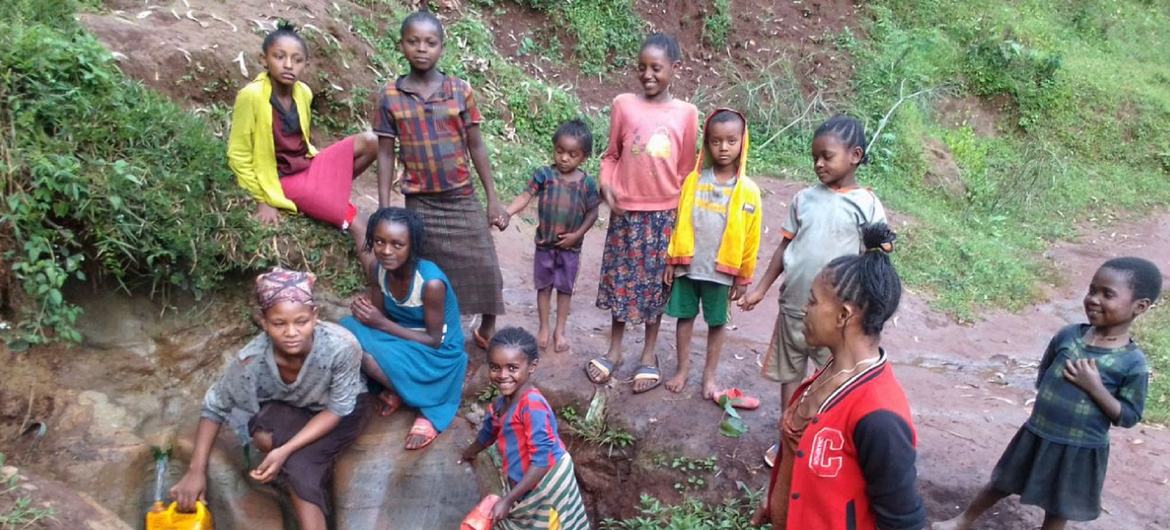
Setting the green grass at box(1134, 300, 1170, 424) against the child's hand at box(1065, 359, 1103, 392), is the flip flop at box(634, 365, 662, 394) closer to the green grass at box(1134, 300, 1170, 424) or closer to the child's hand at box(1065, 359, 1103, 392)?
the child's hand at box(1065, 359, 1103, 392)

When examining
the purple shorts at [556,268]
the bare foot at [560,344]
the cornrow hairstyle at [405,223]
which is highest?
the cornrow hairstyle at [405,223]

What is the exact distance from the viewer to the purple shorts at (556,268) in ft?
13.8

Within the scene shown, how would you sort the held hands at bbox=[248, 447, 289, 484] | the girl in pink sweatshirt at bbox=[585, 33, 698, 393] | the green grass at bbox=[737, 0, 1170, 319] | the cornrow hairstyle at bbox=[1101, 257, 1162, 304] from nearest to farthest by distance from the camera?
the cornrow hairstyle at bbox=[1101, 257, 1162, 304], the held hands at bbox=[248, 447, 289, 484], the girl in pink sweatshirt at bbox=[585, 33, 698, 393], the green grass at bbox=[737, 0, 1170, 319]

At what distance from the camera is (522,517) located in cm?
324

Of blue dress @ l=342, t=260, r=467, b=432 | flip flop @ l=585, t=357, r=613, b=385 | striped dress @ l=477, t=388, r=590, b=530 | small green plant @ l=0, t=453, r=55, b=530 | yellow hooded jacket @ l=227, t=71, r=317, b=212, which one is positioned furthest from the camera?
flip flop @ l=585, t=357, r=613, b=385

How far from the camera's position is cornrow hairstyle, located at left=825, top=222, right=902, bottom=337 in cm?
217

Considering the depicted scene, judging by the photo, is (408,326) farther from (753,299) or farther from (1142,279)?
(1142,279)

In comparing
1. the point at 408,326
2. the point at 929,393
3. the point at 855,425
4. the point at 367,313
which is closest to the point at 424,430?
the point at 408,326

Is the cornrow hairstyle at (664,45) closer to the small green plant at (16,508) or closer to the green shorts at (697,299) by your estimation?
the green shorts at (697,299)

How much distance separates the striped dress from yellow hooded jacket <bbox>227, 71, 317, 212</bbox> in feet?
5.61

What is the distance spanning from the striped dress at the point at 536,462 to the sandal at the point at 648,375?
37.0 inches

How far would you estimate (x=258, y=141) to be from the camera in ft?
13.1

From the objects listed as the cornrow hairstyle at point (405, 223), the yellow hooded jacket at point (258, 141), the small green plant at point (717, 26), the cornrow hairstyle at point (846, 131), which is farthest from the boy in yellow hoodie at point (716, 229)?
the small green plant at point (717, 26)

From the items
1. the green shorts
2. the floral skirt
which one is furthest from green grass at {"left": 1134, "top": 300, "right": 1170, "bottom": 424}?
the floral skirt
